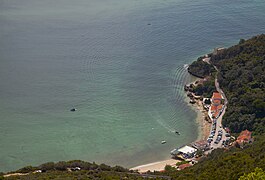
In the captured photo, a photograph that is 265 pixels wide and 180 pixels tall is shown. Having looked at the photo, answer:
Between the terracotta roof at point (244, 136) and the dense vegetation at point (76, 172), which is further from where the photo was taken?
the terracotta roof at point (244, 136)

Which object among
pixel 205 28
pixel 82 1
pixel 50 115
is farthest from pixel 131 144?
pixel 82 1


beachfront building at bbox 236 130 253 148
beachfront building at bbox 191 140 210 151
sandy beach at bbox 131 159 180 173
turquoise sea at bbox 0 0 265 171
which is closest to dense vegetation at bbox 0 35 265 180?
beachfront building at bbox 236 130 253 148

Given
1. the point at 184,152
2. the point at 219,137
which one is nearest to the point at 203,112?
the point at 219,137

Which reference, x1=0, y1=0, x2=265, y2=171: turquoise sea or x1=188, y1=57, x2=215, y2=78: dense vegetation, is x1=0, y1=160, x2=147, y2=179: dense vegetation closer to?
x1=0, y1=0, x2=265, y2=171: turquoise sea

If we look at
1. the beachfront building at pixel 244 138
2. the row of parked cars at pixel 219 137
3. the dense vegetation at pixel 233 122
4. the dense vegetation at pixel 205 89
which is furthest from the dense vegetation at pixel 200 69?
the beachfront building at pixel 244 138

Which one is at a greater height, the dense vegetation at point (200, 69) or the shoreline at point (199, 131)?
the dense vegetation at point (200, 69)

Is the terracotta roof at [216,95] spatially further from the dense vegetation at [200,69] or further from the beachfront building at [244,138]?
the beachfront building at [244,138]
